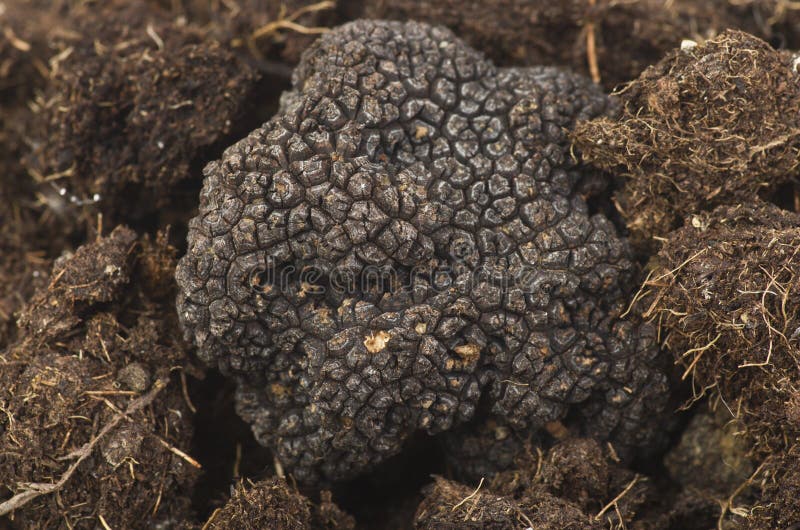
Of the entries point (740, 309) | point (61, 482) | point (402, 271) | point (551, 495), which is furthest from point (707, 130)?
point (61, 482)

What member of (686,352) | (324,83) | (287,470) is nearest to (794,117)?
(686,352)

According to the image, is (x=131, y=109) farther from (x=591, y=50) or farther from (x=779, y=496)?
(x=779, y=496)

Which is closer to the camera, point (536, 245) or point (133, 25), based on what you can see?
point (536, 245)

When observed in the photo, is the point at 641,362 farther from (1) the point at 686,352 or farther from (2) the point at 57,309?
(2) the point at 57,309

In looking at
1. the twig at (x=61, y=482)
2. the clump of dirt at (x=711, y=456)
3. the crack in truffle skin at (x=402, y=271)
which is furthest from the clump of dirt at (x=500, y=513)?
the twig at (x=61, y=482)

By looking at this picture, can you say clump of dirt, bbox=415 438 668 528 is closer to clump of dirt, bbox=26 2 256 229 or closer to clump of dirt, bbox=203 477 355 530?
clump of dirt, bbox=203 477 355 530

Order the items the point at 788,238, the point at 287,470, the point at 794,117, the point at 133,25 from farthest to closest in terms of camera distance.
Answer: the point at 133,25 < the point at 287,470 < the point at 794,117 < the point at 788,238

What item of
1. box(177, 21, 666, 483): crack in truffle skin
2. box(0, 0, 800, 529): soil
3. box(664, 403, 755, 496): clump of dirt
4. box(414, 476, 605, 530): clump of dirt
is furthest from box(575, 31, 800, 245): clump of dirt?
box(414, 476, 605, 530): clump of dirt
